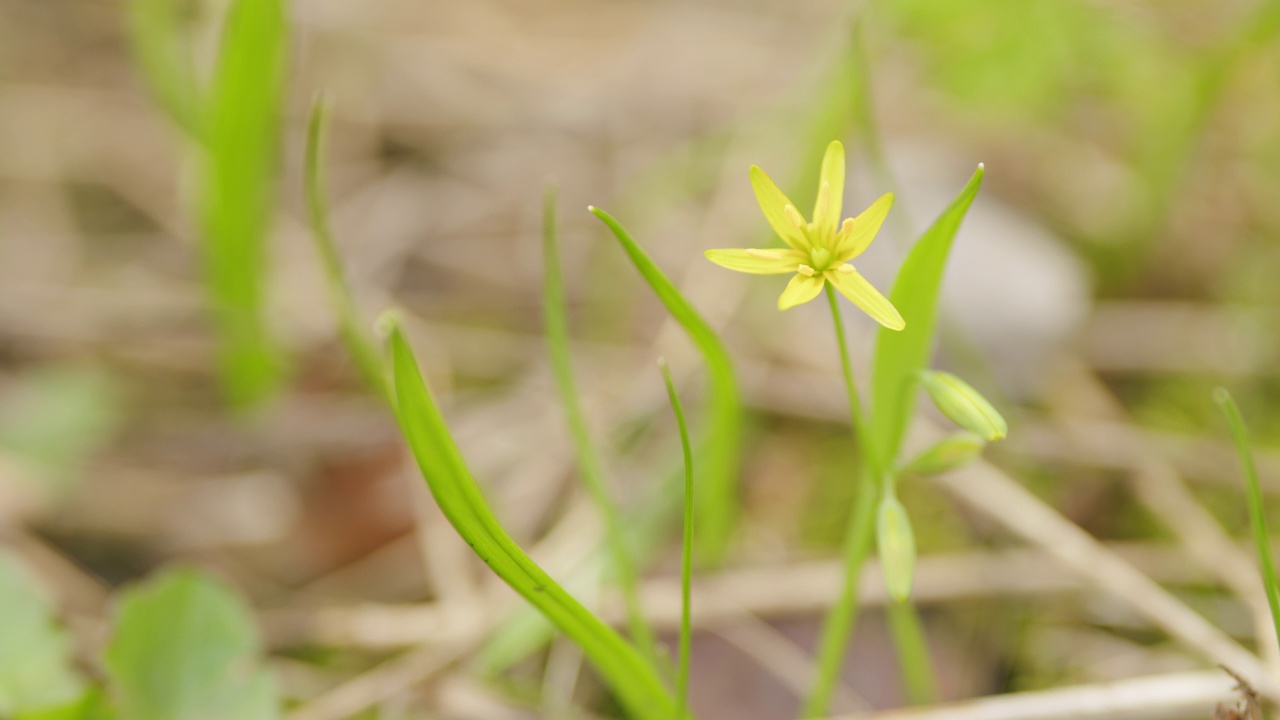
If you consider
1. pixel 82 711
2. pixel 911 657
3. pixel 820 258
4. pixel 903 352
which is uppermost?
pixel 820 258

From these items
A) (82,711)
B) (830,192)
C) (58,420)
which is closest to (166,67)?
(58,420)

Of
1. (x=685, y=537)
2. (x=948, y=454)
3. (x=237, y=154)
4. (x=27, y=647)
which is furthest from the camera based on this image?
(x=237, y=154)

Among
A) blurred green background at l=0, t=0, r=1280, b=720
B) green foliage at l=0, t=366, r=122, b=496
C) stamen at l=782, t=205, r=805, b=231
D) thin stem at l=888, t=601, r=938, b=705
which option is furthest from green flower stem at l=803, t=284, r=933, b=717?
green foliage at l=0, t=366, r=122, b=496

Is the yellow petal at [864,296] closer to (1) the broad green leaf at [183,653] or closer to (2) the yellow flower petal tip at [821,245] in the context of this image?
(2) the yellow flower petal tip at [821,245]

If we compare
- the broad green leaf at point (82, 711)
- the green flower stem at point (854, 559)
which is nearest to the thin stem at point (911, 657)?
the green flower stem at point (854, 559)

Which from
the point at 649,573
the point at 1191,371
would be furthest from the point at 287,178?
the point at 1191,371

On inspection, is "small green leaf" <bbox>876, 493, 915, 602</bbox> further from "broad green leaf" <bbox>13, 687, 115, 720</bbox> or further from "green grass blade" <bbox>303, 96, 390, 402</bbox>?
"broad green leaf" <bbox>13, 687, 115, 720</bbox>

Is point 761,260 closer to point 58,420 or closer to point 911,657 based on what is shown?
point 911,657
